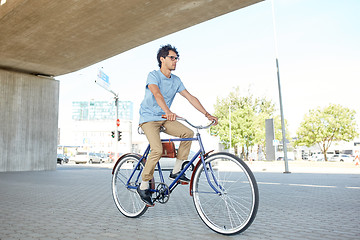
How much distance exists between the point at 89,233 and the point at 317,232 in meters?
2.32

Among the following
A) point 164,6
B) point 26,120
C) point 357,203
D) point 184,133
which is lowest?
point 357,203

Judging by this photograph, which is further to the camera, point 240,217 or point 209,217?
point 209,217

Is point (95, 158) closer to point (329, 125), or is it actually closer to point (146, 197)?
point (329, 125)

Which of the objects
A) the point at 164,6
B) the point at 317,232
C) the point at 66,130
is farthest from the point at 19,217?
the point at 66,130

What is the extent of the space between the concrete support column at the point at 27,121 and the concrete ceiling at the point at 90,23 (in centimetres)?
300

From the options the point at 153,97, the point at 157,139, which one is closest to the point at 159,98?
the point at 153,97

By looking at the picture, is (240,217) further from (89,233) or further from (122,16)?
(122,16)

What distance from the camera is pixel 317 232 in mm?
3264

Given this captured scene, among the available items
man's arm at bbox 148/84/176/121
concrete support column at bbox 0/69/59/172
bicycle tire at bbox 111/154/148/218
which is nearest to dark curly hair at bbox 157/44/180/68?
man's arm at bbox 148/84/176/121

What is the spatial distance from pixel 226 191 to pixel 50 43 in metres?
12.9

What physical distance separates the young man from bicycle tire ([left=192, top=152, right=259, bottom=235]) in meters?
0.36

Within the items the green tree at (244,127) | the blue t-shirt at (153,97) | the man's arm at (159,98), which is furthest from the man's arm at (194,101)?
the green tree at (244,127)

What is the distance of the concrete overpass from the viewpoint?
10.5 m

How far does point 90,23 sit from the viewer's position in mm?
11703
